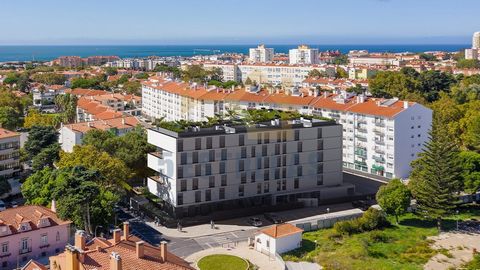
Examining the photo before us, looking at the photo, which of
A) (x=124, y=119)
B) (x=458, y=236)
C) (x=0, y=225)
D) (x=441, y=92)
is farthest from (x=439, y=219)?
(x=441, y=92)

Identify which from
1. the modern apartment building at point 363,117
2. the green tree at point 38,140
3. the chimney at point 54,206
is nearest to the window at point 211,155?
the chimney at point 54,206

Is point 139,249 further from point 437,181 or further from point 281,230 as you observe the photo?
point 437,181

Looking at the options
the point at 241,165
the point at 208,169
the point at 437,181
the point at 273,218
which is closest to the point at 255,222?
the point at 273,218

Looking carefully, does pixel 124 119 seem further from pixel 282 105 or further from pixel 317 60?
pixel 317 60

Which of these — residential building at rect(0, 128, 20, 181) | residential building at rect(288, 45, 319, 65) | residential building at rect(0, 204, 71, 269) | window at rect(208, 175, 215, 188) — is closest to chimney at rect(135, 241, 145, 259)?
residential building at rect(0, 204, 71, 269)

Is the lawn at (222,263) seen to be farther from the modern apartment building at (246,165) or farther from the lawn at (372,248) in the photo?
the modern apartment building at (246,165)
